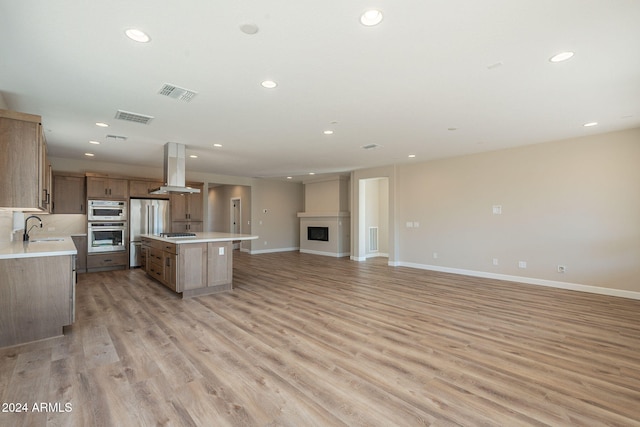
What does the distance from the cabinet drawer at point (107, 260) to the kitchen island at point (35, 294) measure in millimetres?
3969

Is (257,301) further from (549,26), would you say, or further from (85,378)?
(549,26)

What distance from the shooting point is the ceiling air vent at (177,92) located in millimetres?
3055

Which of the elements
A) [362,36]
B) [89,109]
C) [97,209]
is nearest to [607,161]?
[362,36]

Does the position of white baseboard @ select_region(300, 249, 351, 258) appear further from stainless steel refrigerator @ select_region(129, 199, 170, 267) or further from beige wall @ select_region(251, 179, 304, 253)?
stainless steel refrigerator @ select_region(129, 199, 170, 267)

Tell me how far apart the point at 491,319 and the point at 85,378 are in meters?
4.15

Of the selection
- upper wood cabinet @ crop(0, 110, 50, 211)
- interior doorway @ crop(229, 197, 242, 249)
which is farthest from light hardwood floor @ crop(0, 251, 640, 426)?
→ interior doorway @ crop(229, 197, 242, 249)

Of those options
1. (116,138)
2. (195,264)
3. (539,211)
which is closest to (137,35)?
(195,264)

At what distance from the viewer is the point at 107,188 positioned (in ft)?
21.8

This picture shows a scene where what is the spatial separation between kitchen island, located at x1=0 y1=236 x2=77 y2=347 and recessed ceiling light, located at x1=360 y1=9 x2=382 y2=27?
3.58 m

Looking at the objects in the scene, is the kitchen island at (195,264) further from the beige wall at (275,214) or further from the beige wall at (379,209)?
the beige wall at (379,209)

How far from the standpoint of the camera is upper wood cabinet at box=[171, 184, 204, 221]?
24.9 feet

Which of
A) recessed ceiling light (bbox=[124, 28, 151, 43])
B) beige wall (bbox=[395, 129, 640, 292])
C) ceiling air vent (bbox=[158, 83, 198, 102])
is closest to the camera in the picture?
recessed ceiling light (bbox=[124, 28, 151, 43])

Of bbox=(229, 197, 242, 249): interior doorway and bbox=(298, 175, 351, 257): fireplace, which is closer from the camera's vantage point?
bbox=(298, 175, 351, 257): fireplace

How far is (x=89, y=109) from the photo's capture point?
144 inches
